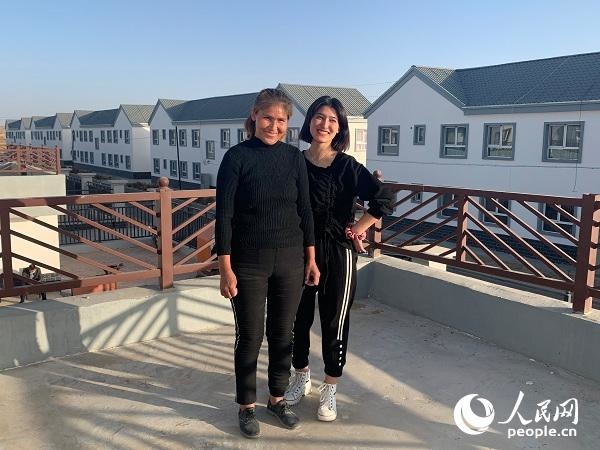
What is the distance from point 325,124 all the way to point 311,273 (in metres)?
0.82

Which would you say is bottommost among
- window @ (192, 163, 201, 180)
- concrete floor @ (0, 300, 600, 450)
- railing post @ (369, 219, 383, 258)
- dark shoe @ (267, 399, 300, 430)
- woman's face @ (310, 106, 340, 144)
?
window @ (192, 163, 201, 180)

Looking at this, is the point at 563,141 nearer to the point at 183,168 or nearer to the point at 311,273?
the point at 311,273

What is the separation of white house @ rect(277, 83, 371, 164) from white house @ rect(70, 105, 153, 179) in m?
21.9

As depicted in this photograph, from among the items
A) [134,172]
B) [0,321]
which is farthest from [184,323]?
[134,172]

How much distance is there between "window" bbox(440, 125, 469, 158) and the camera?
21984 mm

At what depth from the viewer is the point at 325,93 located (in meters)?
32.5

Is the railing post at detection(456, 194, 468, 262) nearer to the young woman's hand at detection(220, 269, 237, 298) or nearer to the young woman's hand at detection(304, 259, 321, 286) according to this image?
the young woman's hand at detection(304, 259, 321, 286)

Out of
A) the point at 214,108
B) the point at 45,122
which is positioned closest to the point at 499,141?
the point at 214,108

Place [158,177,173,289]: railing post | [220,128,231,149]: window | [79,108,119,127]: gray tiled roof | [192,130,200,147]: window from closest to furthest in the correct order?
[158,177,173,289]: railing post, [220,128,231,149]: window, [192,130,200,147]: window, [79,108,119,127]: gray tiled roof

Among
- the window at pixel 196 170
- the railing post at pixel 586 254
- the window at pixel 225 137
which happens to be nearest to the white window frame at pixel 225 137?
the window at pixel 225 137

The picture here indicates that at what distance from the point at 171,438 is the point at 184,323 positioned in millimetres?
1687

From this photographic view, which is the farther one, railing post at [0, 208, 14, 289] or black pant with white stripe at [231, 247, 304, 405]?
railing post at [0, 208, 14, 289]

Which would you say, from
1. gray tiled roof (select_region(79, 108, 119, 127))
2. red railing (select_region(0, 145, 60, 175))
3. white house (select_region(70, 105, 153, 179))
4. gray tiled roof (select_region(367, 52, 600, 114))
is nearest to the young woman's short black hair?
red railing (select_region(0, 145, 60, 175))

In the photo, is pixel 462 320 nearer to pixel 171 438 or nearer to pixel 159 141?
pixel 171 438
